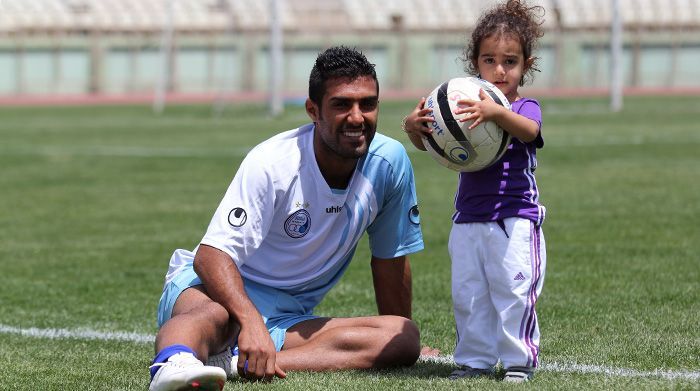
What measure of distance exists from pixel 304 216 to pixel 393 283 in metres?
0.66

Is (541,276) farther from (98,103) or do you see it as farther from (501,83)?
(98,103)

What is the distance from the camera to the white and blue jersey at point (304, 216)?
17.6ft

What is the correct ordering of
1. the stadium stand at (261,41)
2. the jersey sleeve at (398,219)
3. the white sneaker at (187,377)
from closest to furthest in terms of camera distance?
the white sneaker at (187,377), the jersey sleeve at (398,219), the stadium stand at (261,41)

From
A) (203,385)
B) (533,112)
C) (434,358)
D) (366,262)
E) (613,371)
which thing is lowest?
(366,262)

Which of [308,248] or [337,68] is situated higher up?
[337,68]

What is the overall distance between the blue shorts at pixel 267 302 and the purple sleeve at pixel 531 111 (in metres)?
1.40

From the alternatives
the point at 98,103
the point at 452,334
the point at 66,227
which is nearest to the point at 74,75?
the point at 98,103

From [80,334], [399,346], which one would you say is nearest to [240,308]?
[399,346]

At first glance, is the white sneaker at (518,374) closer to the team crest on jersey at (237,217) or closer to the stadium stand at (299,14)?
the team crest on jersey at (237,217)

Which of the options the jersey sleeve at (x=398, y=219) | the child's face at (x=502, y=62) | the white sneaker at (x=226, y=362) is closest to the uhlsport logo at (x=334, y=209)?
the jersey sleeve at (x=398, y=219)

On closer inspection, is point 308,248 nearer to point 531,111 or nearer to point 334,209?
point 334,209

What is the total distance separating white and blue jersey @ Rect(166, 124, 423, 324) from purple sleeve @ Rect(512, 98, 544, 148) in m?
0.72

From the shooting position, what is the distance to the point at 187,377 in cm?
450

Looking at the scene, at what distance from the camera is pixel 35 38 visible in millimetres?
53312
